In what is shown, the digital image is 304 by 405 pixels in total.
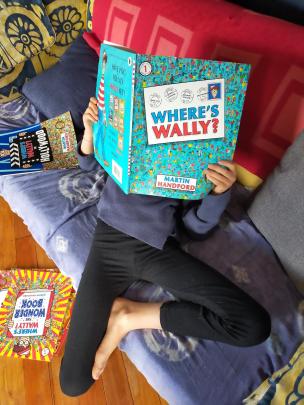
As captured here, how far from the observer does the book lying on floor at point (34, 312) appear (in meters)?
1.05

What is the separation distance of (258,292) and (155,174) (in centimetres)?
40

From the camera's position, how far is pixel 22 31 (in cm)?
126

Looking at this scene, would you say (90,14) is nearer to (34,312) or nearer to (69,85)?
(69,85)

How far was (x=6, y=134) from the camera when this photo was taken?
1195mm

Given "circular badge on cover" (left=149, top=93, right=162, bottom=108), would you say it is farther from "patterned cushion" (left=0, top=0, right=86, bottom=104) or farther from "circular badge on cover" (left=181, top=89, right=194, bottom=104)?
"patterned cushion" (left=0, top=0, right=86, bottom=104)

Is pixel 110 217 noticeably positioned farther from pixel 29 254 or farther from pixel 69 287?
pixel 29 254

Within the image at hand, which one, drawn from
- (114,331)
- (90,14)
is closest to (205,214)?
(114,331)

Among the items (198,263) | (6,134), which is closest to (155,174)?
(198,263)

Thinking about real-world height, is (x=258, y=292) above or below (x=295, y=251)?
below

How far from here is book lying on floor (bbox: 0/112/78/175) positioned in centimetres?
114

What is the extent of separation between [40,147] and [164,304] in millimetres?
671

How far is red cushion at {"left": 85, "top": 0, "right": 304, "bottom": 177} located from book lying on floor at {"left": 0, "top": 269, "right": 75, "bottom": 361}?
0.71 m

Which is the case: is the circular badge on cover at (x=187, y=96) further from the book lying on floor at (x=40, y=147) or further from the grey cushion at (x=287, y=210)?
the book lying on floor at (x=40, y=147)

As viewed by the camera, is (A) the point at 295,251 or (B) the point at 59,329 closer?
(A) the point at 295,251
